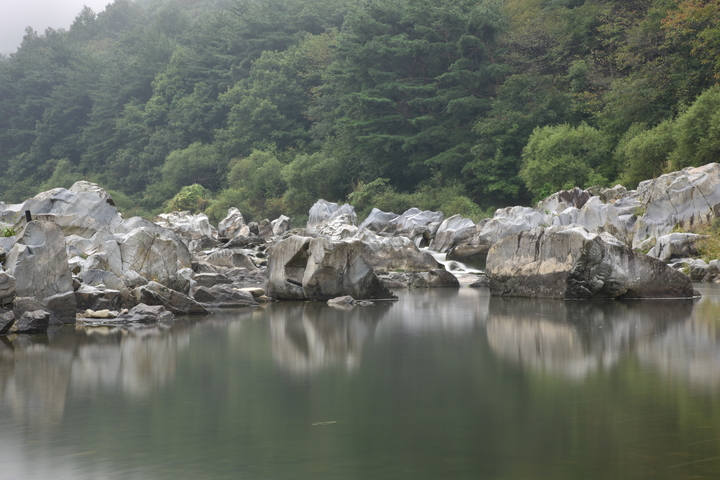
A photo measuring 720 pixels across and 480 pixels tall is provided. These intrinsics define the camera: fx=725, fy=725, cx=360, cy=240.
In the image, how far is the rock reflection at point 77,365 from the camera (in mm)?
6246

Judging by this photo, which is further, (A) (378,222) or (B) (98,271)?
(A) (378,222)

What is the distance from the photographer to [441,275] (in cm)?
1945

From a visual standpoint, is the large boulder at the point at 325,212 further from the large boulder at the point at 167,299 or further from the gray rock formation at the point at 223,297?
the large boulder at the point at 167,299

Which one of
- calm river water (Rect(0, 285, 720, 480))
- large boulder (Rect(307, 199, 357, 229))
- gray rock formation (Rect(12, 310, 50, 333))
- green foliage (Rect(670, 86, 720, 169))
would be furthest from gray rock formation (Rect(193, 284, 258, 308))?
large boulder (Rect(307, 199, 357, 229))

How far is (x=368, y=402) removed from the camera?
5.91m

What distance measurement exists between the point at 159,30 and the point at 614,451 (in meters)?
88.0

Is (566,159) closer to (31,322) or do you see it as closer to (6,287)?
(31,322)

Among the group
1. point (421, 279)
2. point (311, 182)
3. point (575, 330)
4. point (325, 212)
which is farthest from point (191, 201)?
point (575, 330)

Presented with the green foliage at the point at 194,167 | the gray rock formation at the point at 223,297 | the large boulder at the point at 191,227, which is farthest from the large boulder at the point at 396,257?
the green foliage at the point at 194,167

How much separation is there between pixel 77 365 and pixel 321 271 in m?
7.53

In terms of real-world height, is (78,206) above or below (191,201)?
below

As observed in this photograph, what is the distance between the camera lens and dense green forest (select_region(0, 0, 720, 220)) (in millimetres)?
30547

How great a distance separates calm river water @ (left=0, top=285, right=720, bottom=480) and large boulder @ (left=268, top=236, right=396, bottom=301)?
13.1 ft

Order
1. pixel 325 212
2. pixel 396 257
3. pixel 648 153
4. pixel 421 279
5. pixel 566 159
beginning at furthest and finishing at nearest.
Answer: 1. pixel 325 212
2. pixel 566 159
3. pixel 648 153
4. pixel 396 257
5. pixel 421 279
